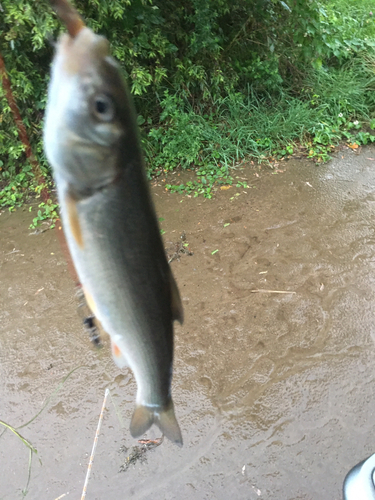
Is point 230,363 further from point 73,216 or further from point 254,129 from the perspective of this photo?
point 254,129

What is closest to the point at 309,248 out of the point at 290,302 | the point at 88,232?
the point at 290,302

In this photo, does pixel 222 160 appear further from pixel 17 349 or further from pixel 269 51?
pixel 17 349

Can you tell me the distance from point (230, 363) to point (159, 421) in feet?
6.35

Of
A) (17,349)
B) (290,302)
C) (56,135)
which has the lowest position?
(290,302)

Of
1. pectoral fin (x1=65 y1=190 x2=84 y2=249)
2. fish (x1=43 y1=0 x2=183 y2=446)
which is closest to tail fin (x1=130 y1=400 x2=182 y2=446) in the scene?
fish (x1=43 y1=0 x2=183 y2=446)

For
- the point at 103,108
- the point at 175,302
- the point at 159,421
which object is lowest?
the point at 159,421

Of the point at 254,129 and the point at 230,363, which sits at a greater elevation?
the point at 254,129

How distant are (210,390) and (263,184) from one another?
276 cm

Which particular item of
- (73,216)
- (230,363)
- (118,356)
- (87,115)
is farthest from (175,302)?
(230,363)

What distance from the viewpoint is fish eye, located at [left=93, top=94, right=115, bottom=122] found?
2.29ft

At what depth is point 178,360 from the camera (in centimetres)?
295

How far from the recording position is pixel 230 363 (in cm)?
288

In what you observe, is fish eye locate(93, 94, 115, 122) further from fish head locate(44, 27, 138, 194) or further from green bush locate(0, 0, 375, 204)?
green bush locate(0, 0, 375, 204)

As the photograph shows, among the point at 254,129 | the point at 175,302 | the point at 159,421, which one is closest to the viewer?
the point at 175,302
